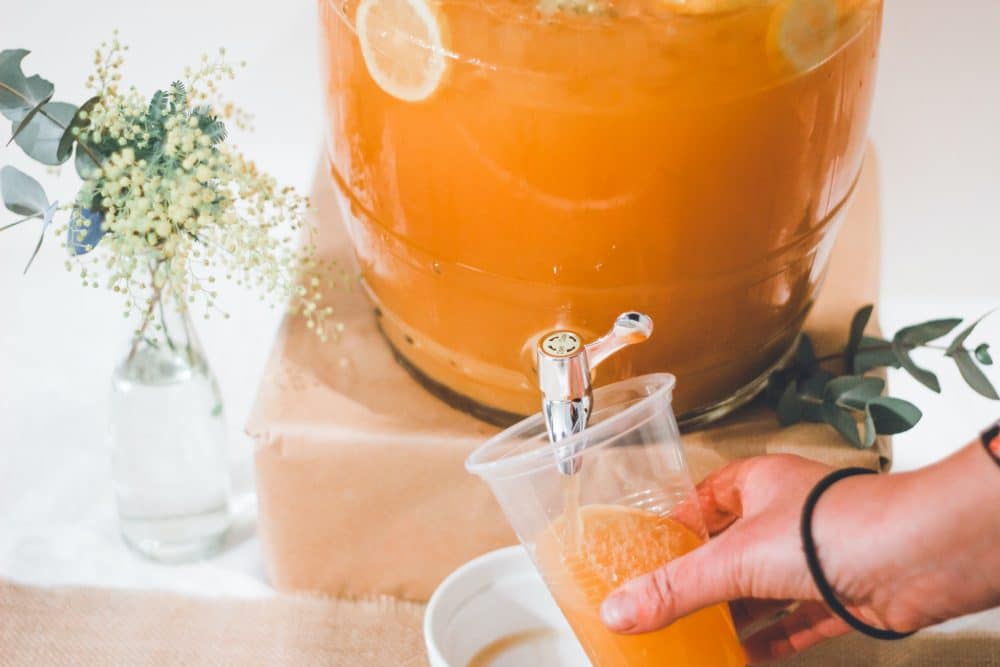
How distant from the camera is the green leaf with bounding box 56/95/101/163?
82 centimetres

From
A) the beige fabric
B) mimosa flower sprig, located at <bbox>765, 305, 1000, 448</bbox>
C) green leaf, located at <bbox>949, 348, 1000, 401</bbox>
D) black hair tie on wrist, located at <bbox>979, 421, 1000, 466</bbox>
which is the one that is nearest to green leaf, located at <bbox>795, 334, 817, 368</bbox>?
mimosa flower sprig, located at <bbox>765, 305, 1000, 448</bbox>

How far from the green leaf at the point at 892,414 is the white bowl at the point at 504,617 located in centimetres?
26

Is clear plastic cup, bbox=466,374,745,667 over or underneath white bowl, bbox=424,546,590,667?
over

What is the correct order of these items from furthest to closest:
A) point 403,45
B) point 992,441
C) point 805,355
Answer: point 805,355 → point 403,45 → point 992,441

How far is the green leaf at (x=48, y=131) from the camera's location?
83cm

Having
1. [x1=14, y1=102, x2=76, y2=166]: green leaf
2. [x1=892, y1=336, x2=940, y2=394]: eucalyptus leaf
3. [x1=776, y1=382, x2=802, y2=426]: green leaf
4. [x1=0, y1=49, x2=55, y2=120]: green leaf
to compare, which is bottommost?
[x1=776, y1=382, x2=802, y2=426]: green leaf

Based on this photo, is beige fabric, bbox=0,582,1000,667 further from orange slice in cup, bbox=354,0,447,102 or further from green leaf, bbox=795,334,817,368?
orange slice in cup, bbox=354,0,447,102

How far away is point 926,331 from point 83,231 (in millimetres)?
595

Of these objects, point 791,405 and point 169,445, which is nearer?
point 791,405

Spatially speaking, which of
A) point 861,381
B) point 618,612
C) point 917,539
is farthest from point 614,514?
point 861,381

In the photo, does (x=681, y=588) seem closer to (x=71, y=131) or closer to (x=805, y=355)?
(x=805, y=355)

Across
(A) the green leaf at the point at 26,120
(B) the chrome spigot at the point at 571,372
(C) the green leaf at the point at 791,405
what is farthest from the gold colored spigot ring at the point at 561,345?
(A) the green leaf at the point at 26,120

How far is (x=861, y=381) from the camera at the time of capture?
92 centimetres

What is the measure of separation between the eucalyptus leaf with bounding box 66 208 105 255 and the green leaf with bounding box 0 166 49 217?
2 centimetres
